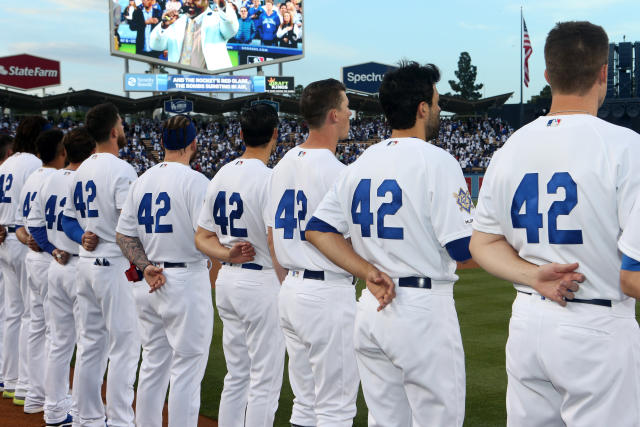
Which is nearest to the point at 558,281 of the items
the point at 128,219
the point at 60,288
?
the point at 128,219

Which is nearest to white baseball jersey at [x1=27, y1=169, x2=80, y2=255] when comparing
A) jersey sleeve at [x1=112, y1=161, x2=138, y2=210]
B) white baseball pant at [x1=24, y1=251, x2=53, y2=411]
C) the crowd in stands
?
white baseball pant at [x1=24, y1=251, x2=53, y2=411]

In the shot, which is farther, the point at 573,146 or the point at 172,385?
the point at 172,385

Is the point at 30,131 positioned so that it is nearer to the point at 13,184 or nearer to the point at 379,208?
the point at 13,184

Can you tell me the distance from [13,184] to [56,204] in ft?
4.81

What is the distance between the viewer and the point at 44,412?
5.94 meters

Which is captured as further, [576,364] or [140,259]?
[140,259]

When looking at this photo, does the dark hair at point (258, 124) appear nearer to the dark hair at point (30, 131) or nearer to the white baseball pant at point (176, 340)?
the white baseball pant at point (176, 340)

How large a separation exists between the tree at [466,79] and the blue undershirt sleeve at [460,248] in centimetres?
9866

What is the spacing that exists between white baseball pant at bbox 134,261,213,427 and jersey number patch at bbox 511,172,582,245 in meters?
2.57

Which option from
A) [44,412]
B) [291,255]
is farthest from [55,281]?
→ [291,255]

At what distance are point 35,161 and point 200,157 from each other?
3880 centimetres

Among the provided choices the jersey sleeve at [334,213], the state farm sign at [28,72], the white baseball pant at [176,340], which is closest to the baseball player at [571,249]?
the jersey sleeve at [334,213]

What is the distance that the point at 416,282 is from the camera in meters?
3.15

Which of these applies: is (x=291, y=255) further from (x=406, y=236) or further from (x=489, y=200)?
(x=489, y=200)
